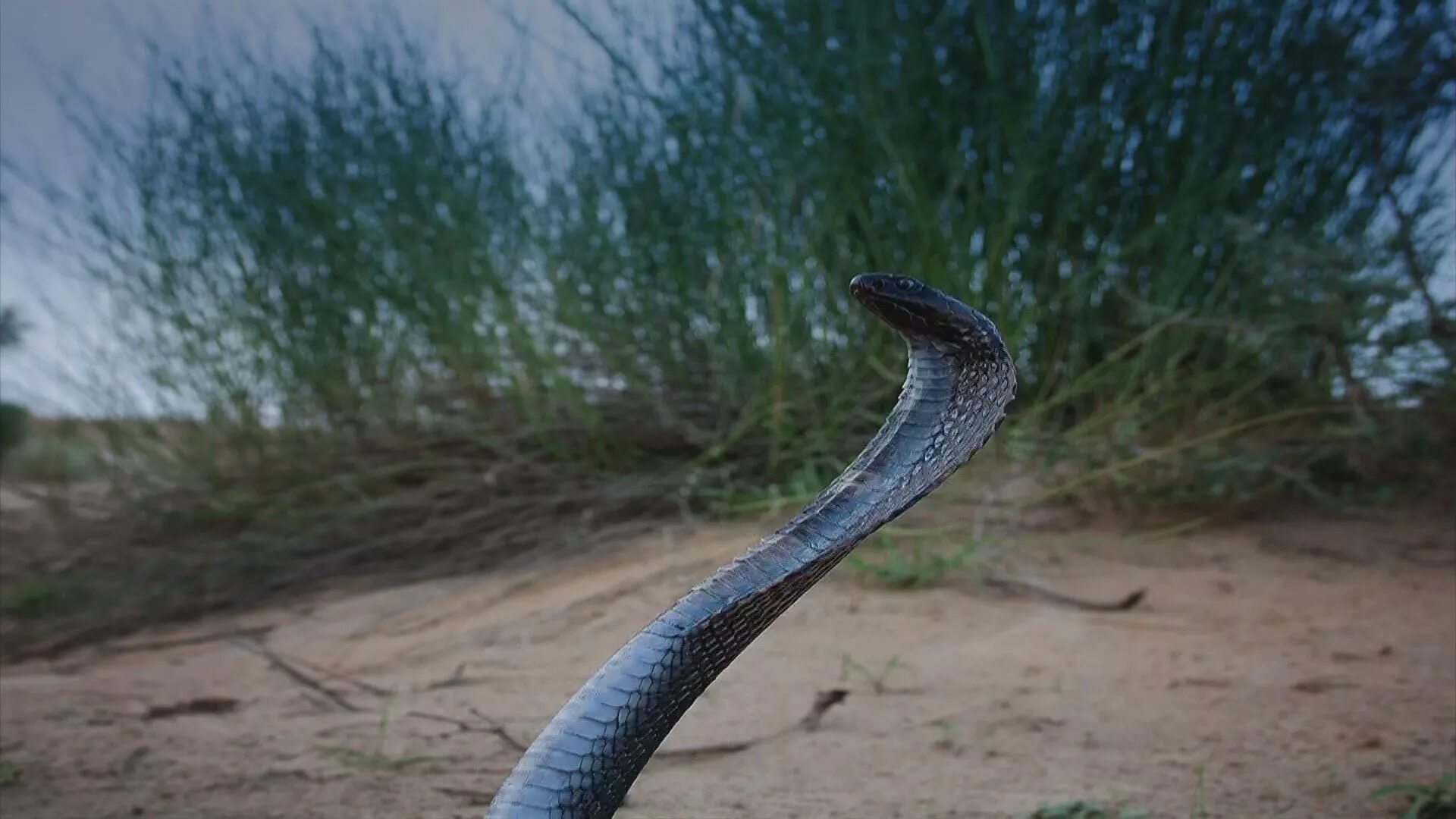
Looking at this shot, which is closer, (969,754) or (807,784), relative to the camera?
(807,784)

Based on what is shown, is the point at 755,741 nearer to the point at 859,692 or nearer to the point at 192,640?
the point at 859,692

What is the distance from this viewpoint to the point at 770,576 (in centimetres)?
103

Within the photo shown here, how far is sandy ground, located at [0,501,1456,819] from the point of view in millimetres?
1887

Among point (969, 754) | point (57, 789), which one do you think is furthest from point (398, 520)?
point (969, 754)

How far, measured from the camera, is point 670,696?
1031 mm

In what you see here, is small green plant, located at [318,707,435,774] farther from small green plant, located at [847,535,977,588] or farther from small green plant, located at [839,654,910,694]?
small green plant, located at [847,535,977,588]

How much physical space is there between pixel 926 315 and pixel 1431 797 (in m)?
1.21

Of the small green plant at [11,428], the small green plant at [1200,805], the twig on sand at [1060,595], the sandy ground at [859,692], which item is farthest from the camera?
the small green plant at [11,428]

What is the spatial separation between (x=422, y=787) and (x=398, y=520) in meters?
2.25

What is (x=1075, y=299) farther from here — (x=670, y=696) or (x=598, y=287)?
(x=670, y=696)

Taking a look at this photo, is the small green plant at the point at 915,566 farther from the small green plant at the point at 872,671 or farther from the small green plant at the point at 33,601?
the small green plant at the point at 33,601

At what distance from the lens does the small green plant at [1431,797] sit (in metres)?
1.75

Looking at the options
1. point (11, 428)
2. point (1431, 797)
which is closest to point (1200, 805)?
point (1431, 797)

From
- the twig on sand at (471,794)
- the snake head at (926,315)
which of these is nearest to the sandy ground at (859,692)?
the twig on sand at (471,794)
